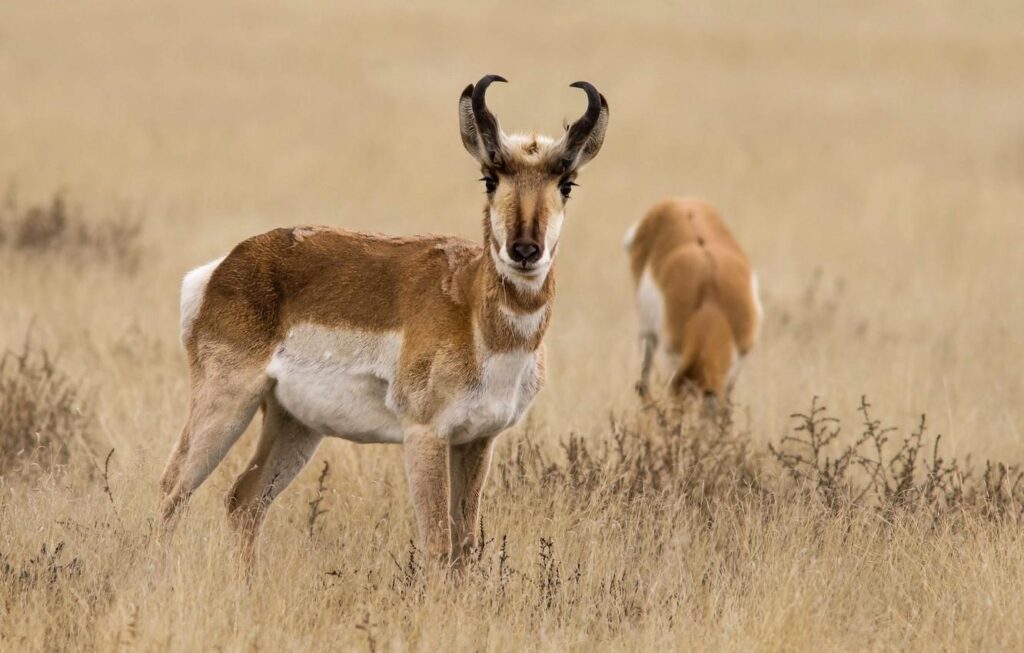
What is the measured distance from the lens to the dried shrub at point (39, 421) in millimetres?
7879

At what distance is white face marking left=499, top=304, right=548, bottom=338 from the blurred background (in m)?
2.37

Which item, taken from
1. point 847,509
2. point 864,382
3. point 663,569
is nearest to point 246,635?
point 663,569

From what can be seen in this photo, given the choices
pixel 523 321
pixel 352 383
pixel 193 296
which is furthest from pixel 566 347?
pixel 523 321

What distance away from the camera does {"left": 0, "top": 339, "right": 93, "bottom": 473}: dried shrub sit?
7.88 meters

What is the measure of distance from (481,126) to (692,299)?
4.94m

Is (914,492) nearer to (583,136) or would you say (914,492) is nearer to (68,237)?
(583,136)

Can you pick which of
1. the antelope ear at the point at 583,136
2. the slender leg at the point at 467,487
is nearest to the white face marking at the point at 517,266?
the antelope ear at the point at 583,136

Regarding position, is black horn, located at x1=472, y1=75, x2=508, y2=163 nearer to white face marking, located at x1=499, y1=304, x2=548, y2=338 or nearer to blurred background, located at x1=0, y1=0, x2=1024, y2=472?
white face marking, located at x1=499, y1=304, x2=548, y2=338

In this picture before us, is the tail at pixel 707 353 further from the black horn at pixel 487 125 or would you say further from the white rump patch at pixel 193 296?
the black horn at pixel 487 125

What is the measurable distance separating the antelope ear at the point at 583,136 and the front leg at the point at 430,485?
122 cm

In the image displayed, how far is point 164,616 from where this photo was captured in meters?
5.34

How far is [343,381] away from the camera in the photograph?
631 centimetres

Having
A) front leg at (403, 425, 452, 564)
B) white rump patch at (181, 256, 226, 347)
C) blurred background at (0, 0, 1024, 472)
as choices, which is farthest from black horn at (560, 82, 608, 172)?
blurred background at (0, 0, 1024, 472)

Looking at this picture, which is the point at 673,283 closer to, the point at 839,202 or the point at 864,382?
the point at 864,382
